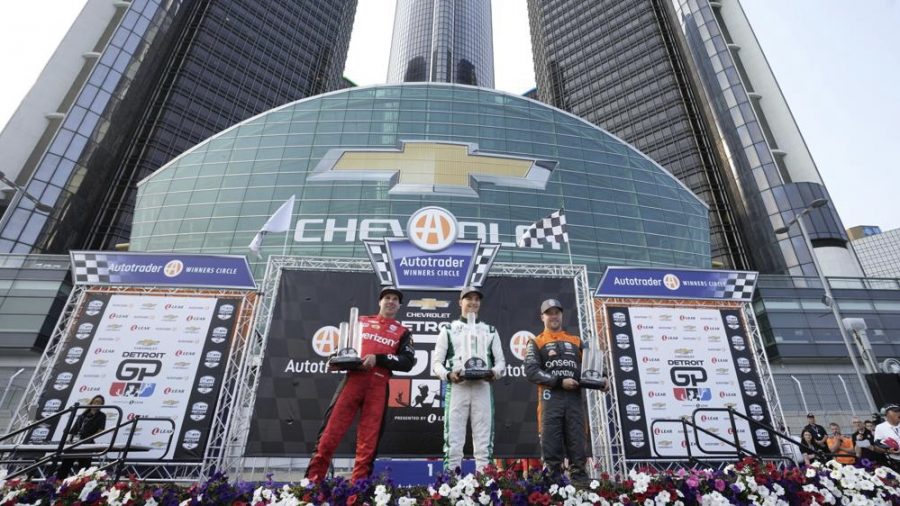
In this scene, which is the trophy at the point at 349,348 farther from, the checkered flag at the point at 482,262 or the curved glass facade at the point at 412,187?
the curved glass facade at the point at 412,187

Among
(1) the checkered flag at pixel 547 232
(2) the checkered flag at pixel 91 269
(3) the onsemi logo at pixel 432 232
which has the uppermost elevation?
(1) the checkered flag at pixel 547 232

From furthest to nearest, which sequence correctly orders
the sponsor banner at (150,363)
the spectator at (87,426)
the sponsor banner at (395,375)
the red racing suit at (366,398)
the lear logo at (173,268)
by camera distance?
the lear logo at (173,268), the sponsor banner at (150,363), the sponsor banner at (395,375), the spectator at (87,426), the red racing suit at (366,398)

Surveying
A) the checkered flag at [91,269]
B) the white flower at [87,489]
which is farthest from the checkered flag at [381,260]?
the white flower at [87,489]

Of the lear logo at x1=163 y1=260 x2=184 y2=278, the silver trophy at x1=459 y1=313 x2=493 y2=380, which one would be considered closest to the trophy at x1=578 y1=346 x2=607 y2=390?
the silver trophy at x1=459 y1=313 x2=493 y2=380

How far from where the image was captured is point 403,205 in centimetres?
2005

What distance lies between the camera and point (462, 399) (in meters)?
4.87

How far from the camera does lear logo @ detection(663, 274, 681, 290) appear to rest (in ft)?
28.0

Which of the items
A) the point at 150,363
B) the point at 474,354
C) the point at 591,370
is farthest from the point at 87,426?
the point at 591,370

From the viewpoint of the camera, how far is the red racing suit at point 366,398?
14.2 feet

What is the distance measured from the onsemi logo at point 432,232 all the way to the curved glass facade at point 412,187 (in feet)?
34.6

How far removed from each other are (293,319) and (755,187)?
44181 millimetres

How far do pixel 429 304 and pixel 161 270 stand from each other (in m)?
5.42

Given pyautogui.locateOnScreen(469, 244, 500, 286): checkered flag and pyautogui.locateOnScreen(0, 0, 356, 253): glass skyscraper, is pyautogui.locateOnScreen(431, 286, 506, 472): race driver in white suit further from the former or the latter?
pyautogui.locateOnScreen(0, 0, 356, 253): glass skyscraper

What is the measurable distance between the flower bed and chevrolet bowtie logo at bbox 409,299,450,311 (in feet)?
16.1
